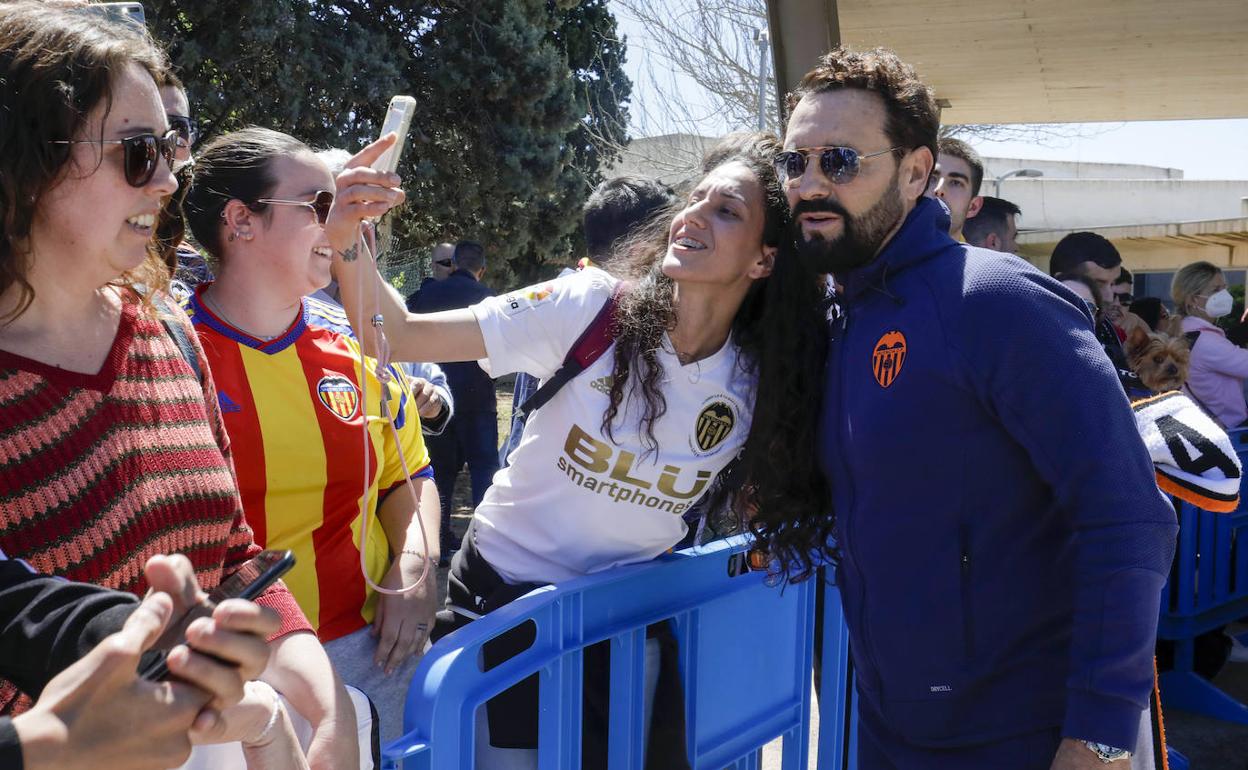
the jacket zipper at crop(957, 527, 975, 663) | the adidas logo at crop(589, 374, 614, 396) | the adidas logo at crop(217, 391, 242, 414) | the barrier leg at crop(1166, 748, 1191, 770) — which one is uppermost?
the adidas logo at crop(217, 391, 242, 414)

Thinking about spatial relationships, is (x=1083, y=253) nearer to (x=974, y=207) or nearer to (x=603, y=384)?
(x=974, y=207)

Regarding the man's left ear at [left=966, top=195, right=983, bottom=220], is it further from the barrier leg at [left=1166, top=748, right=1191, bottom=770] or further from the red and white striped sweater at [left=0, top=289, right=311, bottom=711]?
the red and white striped sweater at [left=0, top=289, right=311, bottom=711]

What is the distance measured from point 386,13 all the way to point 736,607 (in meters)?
11.0

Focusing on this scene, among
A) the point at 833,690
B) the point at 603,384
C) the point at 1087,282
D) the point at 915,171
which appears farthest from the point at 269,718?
the point at 1087,282

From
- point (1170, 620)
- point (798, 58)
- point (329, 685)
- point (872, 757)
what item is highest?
point (798, 58)

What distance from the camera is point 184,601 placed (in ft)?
3.68

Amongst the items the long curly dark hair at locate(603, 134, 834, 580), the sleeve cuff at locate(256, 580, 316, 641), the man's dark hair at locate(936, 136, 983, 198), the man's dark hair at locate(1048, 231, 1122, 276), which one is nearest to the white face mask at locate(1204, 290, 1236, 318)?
the man's dark hair at locate(1048, 231, 1122, 276)

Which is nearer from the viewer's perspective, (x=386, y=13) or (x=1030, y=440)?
(x=1030, y=440)

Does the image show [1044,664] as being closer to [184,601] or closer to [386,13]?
[184,601]

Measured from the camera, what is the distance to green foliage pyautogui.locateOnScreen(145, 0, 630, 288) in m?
10.1

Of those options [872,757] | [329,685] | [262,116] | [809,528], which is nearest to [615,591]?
[809,528]

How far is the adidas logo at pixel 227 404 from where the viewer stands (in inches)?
89.2

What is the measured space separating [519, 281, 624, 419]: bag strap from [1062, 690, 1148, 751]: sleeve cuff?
50.3 inches

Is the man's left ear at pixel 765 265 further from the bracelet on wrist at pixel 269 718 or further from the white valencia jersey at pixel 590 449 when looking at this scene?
the bracelet on wrist at pixel 269 718
